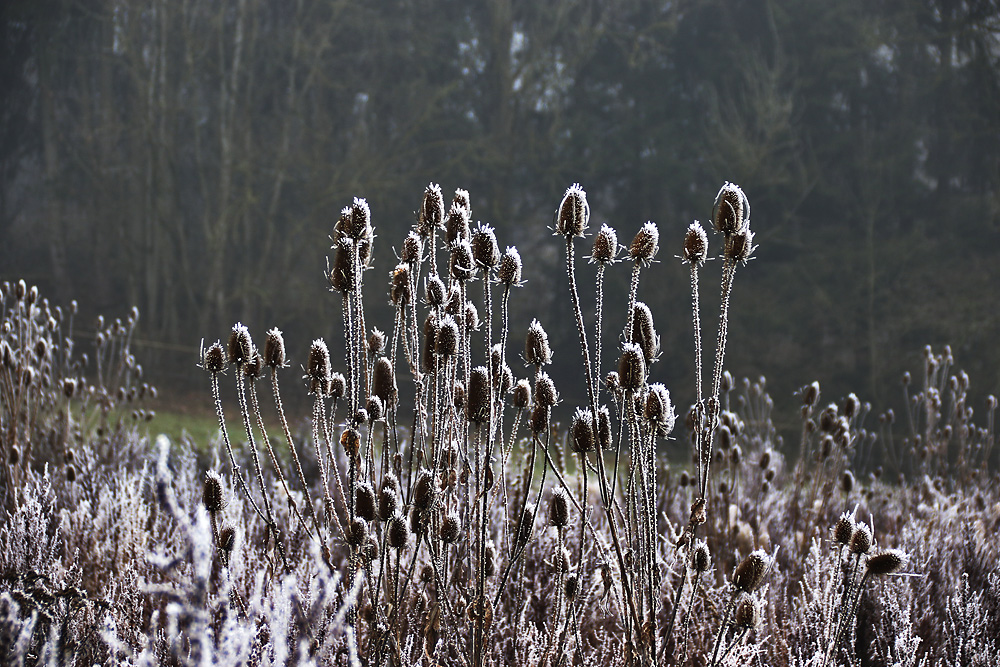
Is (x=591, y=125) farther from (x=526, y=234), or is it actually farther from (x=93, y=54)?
(x=93, y=54)

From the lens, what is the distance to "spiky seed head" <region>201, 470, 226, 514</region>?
54.0 inches

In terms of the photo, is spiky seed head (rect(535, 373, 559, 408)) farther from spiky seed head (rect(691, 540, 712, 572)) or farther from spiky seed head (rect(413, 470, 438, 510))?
spiky seed head (rect(691, 540, 712, 572))

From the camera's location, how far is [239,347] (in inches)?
53.9

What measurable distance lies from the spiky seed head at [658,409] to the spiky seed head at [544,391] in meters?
0.19

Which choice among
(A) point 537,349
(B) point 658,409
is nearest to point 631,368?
(B) point 658,409

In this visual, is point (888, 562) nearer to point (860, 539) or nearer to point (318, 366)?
point (860, 539)

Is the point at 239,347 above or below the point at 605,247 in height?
below

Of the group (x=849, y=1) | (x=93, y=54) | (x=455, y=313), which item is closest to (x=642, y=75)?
(x=849, y=1)

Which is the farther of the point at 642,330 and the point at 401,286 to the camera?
the point at 401,286

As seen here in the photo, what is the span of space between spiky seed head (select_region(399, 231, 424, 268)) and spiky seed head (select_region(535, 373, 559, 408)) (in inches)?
12.4

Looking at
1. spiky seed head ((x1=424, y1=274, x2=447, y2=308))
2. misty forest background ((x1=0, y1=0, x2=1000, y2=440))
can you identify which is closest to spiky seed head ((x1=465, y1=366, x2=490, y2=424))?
spiky seed head ((x1=424, y1=274, x2=447, y2=308))

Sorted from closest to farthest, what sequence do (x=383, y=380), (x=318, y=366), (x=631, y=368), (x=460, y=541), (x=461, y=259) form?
(x=631, y=368)
(x=461, y=259)
(x=318, y=366)
(x=383, y=380)
(x=460, y=541)

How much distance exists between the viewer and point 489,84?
1026 cm

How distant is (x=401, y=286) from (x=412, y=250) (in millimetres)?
88
